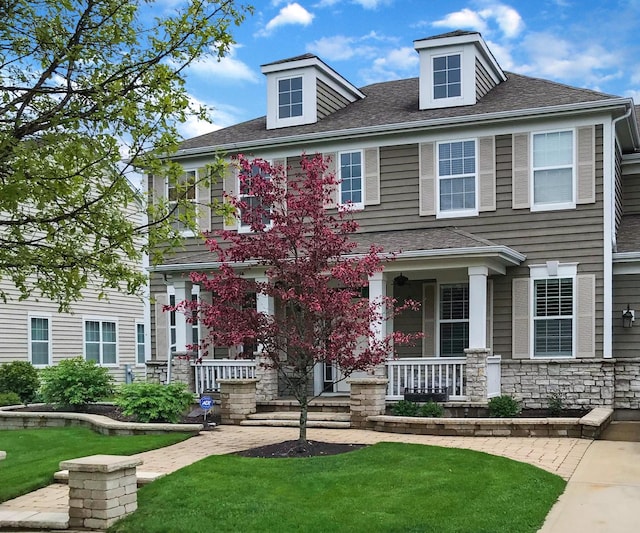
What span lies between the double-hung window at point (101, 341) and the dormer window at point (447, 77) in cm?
1347

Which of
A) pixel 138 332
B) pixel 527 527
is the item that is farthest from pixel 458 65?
pixel 138 332

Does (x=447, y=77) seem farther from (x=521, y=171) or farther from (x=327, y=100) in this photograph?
(x=327, y=100)

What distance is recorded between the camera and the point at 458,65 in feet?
54.1

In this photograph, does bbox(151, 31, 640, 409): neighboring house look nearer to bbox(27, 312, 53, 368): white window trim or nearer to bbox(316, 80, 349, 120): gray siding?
bbox(316, 80, 349, 120): gray siding

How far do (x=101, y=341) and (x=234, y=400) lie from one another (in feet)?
38.9

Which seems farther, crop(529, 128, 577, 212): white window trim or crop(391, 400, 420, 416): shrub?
crop(529, 128, 577, 212): white window trim

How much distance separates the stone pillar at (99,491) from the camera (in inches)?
298

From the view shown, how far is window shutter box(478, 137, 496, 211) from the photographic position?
604 inches

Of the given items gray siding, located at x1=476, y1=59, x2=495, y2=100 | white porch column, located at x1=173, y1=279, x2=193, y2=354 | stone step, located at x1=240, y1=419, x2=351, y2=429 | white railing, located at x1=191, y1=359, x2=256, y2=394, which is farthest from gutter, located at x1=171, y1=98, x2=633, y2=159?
stone step, located at x1=240, y1=419, x2=351, y2=429

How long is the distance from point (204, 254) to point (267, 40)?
485cm

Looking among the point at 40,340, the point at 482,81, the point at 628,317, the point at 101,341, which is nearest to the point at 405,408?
the point at 628,317

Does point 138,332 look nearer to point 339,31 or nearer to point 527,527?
point 339,31

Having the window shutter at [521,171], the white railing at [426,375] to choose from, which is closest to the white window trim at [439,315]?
the white railing at [426,375]

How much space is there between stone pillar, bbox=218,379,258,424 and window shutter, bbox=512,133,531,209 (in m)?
6.20
